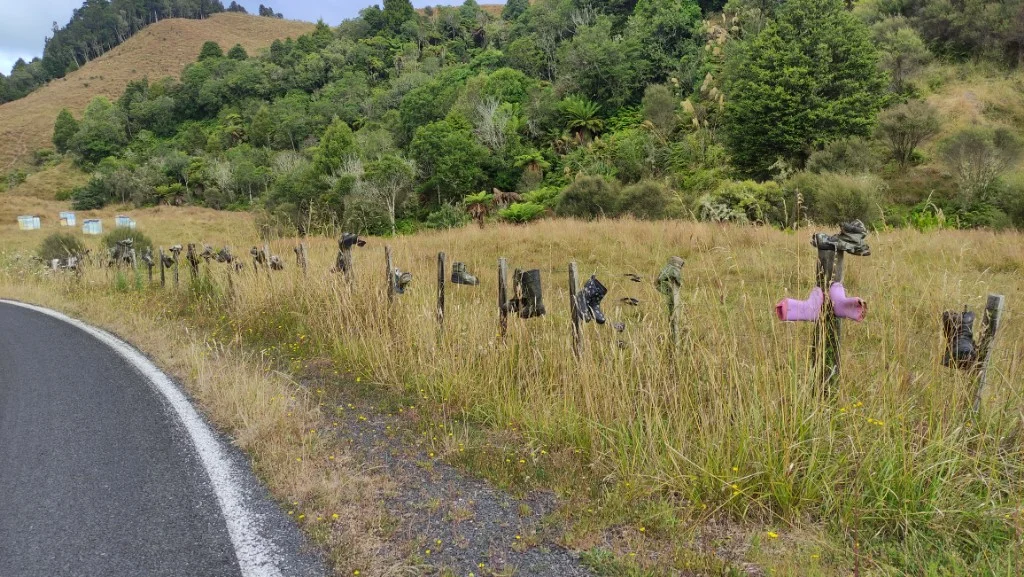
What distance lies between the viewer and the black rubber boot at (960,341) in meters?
2.63

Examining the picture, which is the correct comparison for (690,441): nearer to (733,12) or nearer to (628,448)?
(628,448)

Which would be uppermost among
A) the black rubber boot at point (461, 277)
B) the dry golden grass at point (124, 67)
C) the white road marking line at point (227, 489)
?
the dry golden grass at point (124, 67)

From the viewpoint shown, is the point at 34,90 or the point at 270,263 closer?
the point at 270,263

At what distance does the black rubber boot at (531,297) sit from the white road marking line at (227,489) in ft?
7.03

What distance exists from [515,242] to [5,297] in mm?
11775

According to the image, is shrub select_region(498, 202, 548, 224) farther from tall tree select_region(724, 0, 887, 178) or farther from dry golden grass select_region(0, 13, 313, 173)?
dry golden grass select_region(0, 13, 313, 173)

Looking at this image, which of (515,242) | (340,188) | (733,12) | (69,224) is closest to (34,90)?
(69,224)

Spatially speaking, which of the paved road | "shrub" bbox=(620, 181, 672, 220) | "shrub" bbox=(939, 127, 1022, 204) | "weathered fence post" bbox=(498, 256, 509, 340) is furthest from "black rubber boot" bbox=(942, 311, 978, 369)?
"shrub" bbox=(939, 127, 1022, 204)

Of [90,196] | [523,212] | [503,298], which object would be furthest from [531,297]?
[90,196]

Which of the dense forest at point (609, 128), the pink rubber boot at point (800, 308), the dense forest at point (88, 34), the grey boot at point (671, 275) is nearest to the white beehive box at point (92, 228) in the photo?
the dense forest at point (609, 128)

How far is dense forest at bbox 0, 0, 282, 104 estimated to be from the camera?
373 ft

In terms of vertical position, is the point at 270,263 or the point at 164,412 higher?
the point at 270,263

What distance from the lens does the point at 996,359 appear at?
2.78 meters

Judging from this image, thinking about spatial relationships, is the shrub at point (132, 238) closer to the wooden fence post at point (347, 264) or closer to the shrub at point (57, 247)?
the shrub at point (57, 247)
